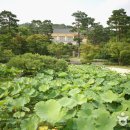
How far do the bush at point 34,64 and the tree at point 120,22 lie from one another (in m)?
32.0

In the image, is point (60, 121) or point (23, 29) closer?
point (60, 121)

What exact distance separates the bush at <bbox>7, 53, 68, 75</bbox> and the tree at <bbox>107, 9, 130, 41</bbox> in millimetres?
32026

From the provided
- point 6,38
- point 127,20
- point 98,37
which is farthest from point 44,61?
point 98,37

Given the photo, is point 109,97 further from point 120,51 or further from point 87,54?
point 120,51

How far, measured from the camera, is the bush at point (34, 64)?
962 centimetres

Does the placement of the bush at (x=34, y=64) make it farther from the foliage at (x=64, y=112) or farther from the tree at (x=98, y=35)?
the tree at (x=98, y=35)

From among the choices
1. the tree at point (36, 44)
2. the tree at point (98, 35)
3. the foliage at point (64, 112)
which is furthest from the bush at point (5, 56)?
the tree at point (98, 35)

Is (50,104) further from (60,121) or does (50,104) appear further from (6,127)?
(6,127)

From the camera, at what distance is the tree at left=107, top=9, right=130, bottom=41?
40.9m

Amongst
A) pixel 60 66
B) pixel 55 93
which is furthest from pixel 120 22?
pixel 55 93

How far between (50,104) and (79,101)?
49 cm

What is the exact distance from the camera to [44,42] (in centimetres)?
3456

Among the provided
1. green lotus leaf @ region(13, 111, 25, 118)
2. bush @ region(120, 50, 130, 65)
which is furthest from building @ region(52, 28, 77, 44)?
green lotus leaf @ region(13, 111, 25, 118)

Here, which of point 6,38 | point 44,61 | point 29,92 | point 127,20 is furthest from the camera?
point 127,20
